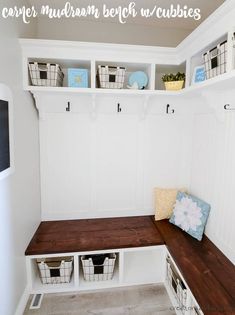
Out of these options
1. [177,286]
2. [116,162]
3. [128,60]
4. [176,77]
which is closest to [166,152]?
[116,162]

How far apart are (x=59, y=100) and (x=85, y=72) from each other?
41 centimetres

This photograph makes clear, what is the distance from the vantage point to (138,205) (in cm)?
248

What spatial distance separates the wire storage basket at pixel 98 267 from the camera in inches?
77.2

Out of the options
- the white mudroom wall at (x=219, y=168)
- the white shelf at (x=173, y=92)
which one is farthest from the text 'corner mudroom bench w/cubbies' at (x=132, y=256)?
the white shelf at (x=173, y=92)

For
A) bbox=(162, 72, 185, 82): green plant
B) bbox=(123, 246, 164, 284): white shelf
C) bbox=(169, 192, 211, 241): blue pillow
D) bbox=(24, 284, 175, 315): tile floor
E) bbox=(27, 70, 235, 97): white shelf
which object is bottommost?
bbox=(24, 284, 175, 315): tile floor

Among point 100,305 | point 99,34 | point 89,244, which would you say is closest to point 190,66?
point 99,34

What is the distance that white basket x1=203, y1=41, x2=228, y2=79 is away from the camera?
1397mm

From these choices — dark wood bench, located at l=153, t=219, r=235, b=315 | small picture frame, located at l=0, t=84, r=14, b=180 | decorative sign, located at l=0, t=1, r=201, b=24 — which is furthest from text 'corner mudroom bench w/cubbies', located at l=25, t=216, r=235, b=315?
decorative sign, located at l=0, t=1, r=201, b=24

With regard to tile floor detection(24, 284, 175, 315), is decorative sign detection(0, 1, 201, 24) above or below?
above

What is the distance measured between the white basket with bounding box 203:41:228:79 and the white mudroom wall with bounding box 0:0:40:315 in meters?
1.37

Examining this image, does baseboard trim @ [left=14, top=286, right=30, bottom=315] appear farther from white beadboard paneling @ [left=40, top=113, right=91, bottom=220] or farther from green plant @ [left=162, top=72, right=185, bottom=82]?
green plant @ [left=162, top=72, right=185, bottom=82]

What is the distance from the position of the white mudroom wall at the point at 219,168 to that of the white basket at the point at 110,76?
77 centimetres

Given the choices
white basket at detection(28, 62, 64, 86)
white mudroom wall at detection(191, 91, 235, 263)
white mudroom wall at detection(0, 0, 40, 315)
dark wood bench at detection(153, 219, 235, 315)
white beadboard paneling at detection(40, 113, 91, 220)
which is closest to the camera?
dark wood bench at detection(153, 219, 235, 315)

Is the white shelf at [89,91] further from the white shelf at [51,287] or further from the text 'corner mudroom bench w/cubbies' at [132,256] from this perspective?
the white shelf at [51,287]
